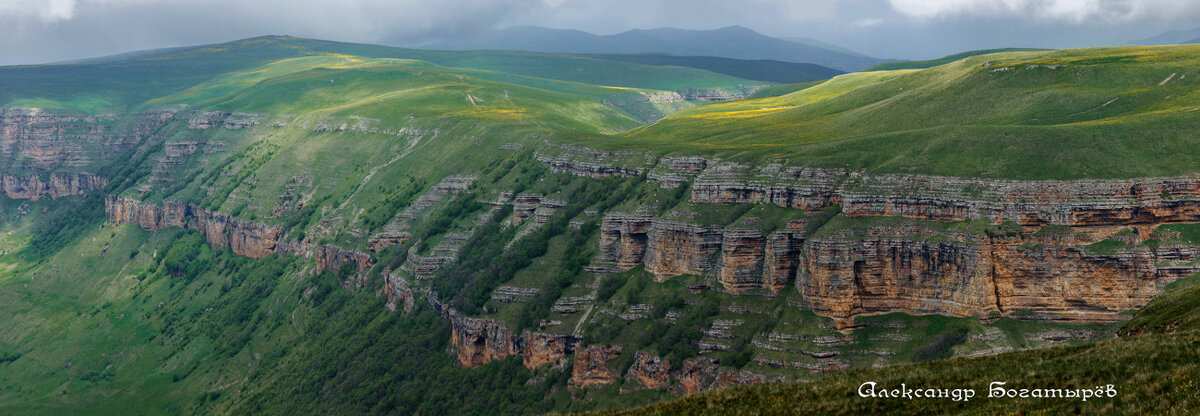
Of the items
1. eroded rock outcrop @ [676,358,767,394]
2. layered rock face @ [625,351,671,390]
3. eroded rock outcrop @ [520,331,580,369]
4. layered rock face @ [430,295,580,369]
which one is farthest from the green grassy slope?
layered rock face @ [430,295,580,369]

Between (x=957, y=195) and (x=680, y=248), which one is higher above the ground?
(x=957, y=195)

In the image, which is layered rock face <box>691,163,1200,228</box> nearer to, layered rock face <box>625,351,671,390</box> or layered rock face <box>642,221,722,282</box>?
layered rock face <box>642,221,722,282</box>

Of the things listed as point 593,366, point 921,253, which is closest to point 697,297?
point 593,366

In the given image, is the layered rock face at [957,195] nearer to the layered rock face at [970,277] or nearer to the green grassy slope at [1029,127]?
the green grassy slope at [1029,127]

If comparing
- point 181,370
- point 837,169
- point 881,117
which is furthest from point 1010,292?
point 181,370

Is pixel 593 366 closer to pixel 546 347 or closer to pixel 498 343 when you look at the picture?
pixel 546 347

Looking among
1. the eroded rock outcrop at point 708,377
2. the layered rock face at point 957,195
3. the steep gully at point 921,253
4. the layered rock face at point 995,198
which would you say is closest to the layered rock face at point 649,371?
the steep gully at point 921,253
